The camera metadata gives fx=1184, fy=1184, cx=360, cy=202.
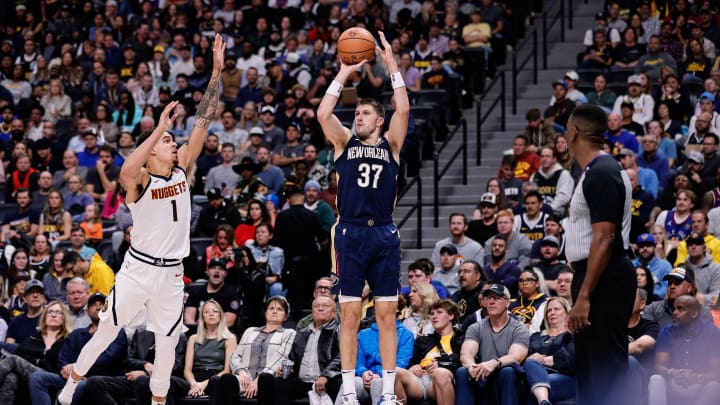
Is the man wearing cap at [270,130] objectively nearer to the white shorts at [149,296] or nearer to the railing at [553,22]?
the railing at [553,22]

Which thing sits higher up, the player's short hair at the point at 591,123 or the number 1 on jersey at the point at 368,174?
the player's short hair at the point at 591,123

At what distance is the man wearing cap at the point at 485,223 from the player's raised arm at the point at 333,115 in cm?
647

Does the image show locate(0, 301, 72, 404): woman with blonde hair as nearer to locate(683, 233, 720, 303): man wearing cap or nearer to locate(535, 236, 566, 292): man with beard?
locate(535, 236, 566, 292): man with beard

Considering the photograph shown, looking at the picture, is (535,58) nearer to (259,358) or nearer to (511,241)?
(511,241)

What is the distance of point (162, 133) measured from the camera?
9914 millimetres

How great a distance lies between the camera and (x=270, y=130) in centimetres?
2005

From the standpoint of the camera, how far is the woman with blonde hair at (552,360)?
11914 mm

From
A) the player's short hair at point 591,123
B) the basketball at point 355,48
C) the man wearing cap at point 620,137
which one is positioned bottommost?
the man wearing cap at point 620,137

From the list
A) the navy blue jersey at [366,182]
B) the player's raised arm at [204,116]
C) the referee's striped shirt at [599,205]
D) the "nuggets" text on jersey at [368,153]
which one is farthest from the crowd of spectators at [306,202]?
the player's raised arm at [204,116]

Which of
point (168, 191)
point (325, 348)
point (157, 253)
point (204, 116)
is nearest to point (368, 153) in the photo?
point (204, 116)

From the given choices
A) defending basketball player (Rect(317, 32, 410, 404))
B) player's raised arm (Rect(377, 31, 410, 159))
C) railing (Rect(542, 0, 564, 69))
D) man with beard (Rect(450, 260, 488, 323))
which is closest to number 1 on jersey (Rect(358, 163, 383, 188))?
defending basketball player (Rect(317, 32, 410, 404))

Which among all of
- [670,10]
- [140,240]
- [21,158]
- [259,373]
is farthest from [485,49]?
[140,240]

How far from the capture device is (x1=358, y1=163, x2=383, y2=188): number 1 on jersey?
9.91m

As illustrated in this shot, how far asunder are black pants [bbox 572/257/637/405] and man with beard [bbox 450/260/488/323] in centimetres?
597
